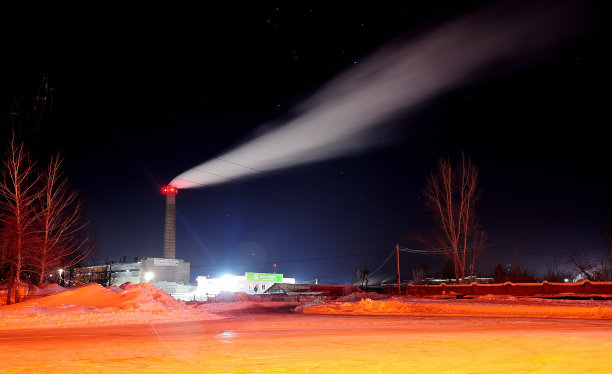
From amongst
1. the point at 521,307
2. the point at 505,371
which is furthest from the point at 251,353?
the point at 521,307

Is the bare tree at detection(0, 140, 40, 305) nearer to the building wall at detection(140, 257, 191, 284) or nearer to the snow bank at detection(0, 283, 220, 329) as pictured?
the snow bank at detection(0, 283, 220, 329)

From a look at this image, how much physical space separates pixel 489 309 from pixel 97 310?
21313 millimetres

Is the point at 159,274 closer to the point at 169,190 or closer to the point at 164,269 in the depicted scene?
the point at 164,269

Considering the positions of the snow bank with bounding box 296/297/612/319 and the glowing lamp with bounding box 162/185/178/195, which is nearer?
the snow bank with bounding box 296/297/612/319

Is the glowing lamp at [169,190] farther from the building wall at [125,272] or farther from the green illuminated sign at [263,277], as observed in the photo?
the green illuminated sign at [263,277]

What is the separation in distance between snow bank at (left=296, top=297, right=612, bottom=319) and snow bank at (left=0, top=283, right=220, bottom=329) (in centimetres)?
1023

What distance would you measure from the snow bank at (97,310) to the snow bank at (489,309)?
33.6ft

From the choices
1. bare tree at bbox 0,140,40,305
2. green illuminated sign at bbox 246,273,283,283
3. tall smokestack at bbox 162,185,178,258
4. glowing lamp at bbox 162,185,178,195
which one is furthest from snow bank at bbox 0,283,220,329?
green illuminated sign at bbox 246,273,283,283

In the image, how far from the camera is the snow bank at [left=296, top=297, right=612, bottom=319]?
25359 mm

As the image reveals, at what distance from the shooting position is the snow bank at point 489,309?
25.4 meters

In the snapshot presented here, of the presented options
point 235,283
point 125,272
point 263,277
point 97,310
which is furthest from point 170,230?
point 97,310

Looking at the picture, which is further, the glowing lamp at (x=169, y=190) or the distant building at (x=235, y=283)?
the distant building at (x=235, y=283)

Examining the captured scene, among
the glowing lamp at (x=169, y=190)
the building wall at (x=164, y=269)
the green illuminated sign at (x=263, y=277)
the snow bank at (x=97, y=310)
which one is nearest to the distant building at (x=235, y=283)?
the green illuminated sign at (x=263, y=277)

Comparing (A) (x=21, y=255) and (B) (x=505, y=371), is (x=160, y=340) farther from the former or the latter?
(A) (x=21, y=255)
